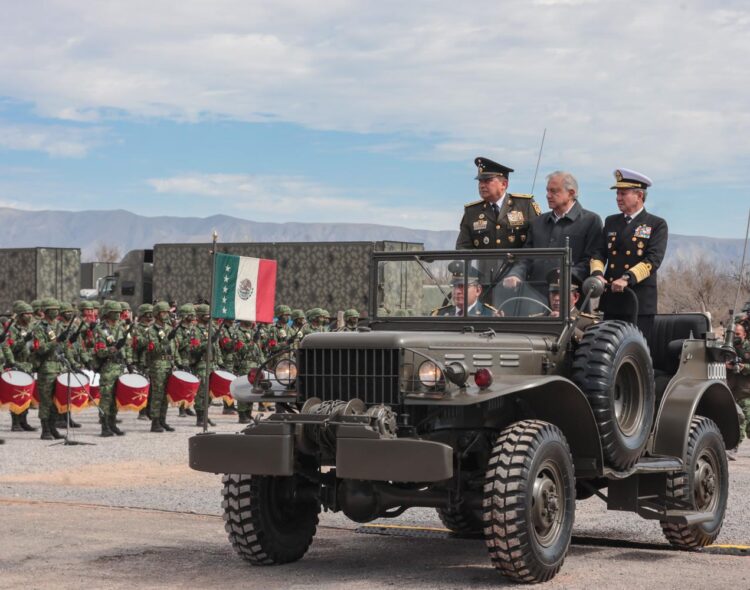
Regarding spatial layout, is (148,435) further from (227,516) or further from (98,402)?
(227,516)

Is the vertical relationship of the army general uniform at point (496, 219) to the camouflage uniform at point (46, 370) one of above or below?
above

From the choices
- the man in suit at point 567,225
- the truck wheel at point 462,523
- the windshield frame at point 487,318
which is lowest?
the truck wheel at point 462,523

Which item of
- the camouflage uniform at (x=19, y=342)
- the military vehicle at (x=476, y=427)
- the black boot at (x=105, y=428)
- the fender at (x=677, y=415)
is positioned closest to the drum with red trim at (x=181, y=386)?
the black boot at (x=105, y=428)

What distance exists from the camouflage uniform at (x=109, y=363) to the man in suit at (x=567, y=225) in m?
11.0

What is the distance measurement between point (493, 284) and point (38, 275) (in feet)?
96.3

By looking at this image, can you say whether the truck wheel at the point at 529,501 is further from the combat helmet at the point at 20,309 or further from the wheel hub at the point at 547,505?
the combat helmet at the point at 20,309

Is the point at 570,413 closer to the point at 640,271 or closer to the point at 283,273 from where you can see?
the point at 640,271

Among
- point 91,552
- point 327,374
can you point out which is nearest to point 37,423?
point 91,552

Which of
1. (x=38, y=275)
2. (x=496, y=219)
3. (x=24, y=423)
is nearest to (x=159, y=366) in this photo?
(x=24, y=423)

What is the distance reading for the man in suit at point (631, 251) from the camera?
9555 mm

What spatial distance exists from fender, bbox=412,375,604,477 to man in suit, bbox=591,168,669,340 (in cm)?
153

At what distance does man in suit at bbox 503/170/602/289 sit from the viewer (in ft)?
30.8

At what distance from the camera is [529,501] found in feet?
24.2

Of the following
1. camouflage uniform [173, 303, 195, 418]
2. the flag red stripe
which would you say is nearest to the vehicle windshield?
the flag red stripe
